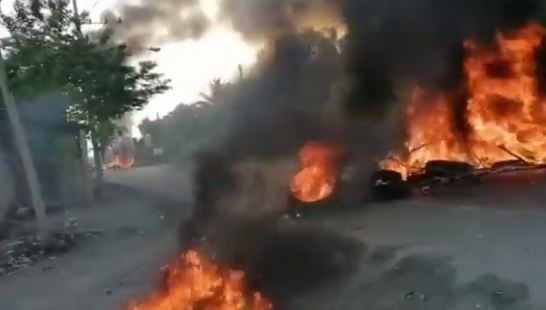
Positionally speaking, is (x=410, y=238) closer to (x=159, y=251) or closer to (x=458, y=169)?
(x=458, y=169)

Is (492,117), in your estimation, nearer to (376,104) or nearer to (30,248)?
(376,104)

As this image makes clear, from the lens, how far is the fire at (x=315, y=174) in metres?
12.2

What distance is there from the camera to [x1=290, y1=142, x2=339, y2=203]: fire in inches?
482

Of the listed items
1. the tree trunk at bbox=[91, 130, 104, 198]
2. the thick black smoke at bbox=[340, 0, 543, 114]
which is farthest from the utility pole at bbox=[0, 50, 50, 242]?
the thick black smoke at bbox=[340, 0, 543, 114]

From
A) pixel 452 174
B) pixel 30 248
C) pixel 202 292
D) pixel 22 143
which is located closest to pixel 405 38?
pixel 452 174

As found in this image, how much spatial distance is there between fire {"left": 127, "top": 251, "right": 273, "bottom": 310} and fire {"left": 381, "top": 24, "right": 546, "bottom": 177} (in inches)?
198

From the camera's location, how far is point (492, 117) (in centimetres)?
1401

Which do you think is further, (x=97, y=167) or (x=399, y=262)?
(x=97, y=167)

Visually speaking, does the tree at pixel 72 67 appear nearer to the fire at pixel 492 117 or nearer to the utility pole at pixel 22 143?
the utility pole at pixel 22 143

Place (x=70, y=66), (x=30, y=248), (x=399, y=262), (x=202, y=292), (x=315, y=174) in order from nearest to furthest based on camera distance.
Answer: (x=202, y=292) < (x=399, y=262) < (x=315, y=174) < (x=30, y=248) < (x=70, y=66)

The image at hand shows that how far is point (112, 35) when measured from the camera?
17.0 meters

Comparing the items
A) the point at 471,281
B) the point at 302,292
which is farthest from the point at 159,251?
the point at 471,281

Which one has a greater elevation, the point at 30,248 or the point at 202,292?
the point at 202,292

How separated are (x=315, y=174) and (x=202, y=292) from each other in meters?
3.75
